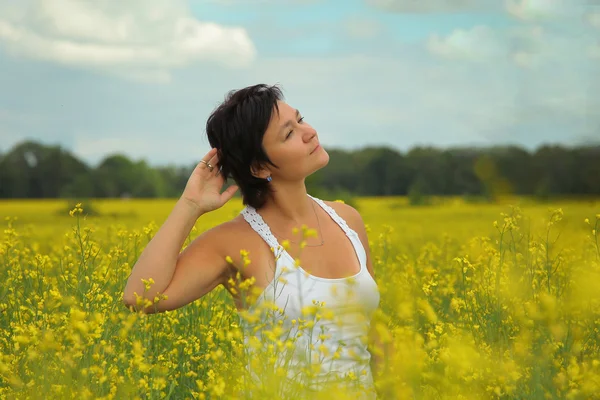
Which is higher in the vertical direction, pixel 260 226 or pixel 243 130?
pixel 243 130

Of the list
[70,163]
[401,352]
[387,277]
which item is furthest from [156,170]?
[401,352]

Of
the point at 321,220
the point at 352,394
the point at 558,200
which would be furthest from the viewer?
the point at 558,200

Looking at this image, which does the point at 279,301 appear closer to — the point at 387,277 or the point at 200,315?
the point at 200,315

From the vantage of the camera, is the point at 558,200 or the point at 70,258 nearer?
the point at 70,258

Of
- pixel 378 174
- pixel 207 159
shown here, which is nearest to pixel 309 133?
pixel 207 159

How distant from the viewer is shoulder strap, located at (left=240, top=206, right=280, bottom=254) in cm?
318

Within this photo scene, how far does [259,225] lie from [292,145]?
1.31ft

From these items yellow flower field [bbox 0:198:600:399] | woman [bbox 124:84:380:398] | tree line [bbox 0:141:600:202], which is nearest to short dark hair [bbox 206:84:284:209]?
woman [bbox 124:84:380:398]

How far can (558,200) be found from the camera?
29.0 metres

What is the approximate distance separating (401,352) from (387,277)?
3339 mm

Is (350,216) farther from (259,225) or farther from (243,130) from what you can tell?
(243,130)

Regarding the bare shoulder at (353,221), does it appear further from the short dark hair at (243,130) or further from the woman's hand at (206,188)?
the woman's hand at (206,188)

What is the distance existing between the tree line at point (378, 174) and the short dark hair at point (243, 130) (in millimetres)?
23694

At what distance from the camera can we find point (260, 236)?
3.21 metres
